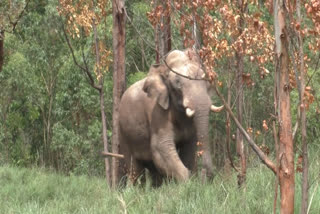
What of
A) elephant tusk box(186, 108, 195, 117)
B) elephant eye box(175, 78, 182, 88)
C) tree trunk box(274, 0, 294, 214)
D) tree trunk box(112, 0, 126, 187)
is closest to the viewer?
tree trunk box(274, 0, 294, 214)

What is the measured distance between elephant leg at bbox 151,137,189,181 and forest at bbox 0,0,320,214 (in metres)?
0.02

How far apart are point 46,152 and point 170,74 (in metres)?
18.6

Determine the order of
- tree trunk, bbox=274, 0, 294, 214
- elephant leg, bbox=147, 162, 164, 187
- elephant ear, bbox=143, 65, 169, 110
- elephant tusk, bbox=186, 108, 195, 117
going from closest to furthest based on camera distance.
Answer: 1. tree trunk, bbox=274, 0, 294, 214
2. elephant tusk, bbox=186, 108, 195, 117
3. elephant ear, bbox=143, 65, 169, 110
4. elephant leg, bbox=147, 162, 164, 187

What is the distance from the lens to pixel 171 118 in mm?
9742

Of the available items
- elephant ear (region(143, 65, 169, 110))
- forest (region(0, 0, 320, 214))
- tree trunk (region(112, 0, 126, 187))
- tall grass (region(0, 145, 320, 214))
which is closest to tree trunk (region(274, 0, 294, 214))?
forest (region(0, 0, 320, 214))

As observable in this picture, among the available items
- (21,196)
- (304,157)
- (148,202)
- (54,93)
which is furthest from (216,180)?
(54,93)

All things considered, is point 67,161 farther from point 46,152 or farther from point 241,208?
point 241,208

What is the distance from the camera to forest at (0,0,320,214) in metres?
4.67

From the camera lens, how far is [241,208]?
6.30 meters

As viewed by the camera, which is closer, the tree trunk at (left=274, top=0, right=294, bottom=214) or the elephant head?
the tree trunk at (left=274, top=0, right=294, bottom=214)

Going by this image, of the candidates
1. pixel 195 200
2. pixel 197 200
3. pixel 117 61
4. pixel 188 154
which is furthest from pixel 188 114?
pixel 117 61

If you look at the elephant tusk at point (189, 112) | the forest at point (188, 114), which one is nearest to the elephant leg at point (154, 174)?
the forest at point (188, 114)

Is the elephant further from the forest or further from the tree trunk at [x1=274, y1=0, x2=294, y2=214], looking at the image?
the tree trunk at [x1=274, y1=0, x2=294, y2=214]

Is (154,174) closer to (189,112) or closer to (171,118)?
(171,118)
